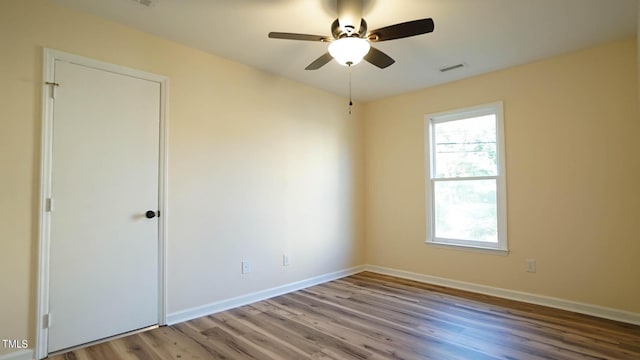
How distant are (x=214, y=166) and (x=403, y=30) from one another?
216 centimetres

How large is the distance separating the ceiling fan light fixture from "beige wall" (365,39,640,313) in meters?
2.29

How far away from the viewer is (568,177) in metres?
3.37

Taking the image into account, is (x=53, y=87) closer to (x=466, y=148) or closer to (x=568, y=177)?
(x=466, y=148)

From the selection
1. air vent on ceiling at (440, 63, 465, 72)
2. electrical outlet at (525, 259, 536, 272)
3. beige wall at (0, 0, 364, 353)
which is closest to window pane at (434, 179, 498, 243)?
electrical outlet at (525, 259, 536, 272)

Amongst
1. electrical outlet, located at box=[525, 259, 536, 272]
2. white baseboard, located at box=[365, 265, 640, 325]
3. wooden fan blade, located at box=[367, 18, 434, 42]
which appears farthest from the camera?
electrical outlet, located at box=[525, 259, 536, 272]

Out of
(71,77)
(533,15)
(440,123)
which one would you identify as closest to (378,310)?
(440,123)

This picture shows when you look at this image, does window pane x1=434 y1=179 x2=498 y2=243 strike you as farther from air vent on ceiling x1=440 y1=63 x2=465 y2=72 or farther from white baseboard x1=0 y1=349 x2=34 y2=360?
white baseboard x1=0 y1=349 x2=34 y2=360

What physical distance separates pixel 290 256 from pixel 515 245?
8.40ft

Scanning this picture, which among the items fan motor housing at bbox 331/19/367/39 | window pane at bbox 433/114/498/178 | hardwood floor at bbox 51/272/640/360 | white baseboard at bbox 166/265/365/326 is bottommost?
hardwood floor at bbox 51/272/640/360

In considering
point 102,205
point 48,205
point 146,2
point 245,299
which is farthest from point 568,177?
point 48,205

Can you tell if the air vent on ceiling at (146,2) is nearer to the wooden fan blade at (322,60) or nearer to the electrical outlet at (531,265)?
the wooden fan blade at (322,60)

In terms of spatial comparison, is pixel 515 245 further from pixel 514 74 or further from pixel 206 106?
pixel 206 106

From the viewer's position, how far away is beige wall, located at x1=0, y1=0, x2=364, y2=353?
2.30m

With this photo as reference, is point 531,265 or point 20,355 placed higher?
point 531,265
